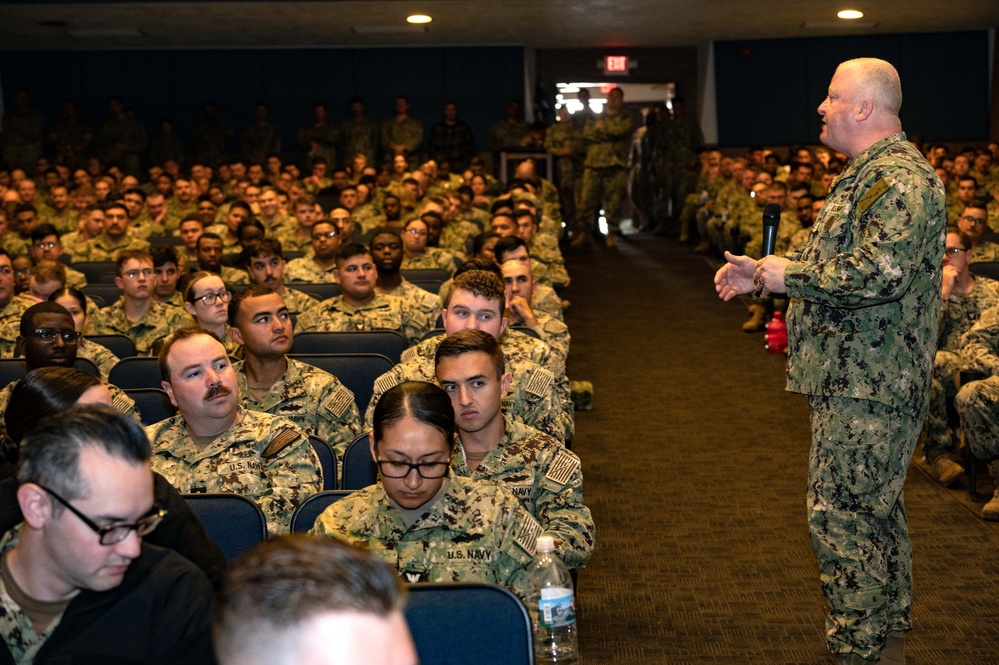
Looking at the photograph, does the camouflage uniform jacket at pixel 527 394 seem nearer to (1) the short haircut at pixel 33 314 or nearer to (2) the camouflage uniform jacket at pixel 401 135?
(1) the short haircut at pixel 33 314

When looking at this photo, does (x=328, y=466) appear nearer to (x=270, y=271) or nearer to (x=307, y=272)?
(x=270, y=271)

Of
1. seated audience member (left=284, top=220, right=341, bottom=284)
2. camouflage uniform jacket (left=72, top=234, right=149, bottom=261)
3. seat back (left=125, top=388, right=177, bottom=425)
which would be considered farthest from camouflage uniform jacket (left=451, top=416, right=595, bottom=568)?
camouflage uniform jacket (left=72, top=234, right=149, bottom=261)

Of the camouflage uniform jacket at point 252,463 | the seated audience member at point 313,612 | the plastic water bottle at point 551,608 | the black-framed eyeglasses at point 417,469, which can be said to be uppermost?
the seated audience member at point 313,612

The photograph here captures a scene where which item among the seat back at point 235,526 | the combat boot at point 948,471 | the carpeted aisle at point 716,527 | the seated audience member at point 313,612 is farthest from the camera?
the combat boot at point 948,471

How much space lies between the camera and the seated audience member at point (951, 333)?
17.2 ft

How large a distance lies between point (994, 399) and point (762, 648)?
5.78 ft

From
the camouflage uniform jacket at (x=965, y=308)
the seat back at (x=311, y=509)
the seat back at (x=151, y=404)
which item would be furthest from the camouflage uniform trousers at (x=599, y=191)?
the seat back at (x=311, y=509)

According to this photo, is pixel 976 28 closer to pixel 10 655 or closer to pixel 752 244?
pixel 752 244

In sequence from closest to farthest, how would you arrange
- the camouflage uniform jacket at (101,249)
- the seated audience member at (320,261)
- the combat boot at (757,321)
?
the seated audience member at (320,261), the combat boot at (757,321), the camouflage uniform jacket at (101,249)

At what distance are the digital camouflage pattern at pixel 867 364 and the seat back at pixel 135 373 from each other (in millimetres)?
2718

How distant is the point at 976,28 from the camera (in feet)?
49.9

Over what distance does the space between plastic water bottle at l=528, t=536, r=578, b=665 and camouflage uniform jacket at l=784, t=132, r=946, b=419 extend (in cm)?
97

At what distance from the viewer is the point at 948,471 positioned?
5.05m

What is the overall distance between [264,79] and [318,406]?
12729mm
